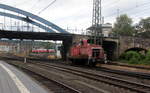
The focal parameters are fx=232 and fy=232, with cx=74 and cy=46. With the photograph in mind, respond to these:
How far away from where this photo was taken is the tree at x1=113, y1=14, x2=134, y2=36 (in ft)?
326

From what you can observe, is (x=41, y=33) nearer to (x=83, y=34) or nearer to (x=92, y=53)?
(x=83, y=34)

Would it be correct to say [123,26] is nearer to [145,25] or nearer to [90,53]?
[145,25]

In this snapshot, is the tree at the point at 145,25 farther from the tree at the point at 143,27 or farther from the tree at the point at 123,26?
the tree at the point at 123,26

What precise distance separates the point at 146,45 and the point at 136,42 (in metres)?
2.71

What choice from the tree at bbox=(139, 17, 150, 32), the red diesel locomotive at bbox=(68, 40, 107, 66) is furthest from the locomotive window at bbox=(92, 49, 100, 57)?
the tree at bbox=(139, 17, 150, 32)

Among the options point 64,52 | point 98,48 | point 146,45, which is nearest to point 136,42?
point 146,45

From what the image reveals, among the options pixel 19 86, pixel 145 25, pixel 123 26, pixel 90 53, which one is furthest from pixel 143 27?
pixel 19 86

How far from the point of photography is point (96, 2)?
43344 mm

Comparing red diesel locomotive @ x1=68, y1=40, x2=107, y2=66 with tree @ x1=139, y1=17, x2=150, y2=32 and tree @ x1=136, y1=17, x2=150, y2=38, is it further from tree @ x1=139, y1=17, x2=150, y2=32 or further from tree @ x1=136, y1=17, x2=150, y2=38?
tree @ x1=139, y1=17, x2=150, y2=32

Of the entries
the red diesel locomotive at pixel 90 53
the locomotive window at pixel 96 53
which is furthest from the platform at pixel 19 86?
the locomotive window at pixel 96 53

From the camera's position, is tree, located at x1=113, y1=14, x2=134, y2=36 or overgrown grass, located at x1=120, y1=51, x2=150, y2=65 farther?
tree, located at x1=113, y1=14, x2=134, y2=36

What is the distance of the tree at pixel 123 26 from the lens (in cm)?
9946

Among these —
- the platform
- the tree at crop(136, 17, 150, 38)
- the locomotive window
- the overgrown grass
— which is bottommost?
the platform

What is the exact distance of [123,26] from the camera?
103 meters
